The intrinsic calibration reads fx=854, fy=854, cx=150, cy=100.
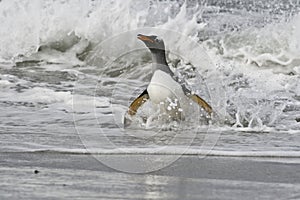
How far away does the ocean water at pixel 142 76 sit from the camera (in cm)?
583

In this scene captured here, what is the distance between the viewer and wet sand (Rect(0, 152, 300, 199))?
13.9ft

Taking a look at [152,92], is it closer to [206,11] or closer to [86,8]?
[86,8]

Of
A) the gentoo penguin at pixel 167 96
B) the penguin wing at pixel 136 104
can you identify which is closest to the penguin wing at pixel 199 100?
the gentoo penguin at pixel 167 96

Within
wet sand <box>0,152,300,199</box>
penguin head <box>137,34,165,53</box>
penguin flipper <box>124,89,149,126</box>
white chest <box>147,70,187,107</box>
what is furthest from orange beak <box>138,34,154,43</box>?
wet sand <box>0,152,300,199</box>

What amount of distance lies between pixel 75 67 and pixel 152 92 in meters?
3.38

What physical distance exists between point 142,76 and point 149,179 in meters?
4.79

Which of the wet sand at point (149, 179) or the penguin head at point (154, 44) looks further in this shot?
the penguin head at point (154, 44)

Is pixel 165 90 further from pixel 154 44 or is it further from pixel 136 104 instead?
pixel 154 44

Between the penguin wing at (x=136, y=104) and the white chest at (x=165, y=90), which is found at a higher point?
the white chest at (x=165, y=90)

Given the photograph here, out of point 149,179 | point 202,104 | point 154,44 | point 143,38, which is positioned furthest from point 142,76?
point 149,179

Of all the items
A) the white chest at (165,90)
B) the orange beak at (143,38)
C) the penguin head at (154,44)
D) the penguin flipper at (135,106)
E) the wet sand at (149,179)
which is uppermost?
the orange beak at (143,38)

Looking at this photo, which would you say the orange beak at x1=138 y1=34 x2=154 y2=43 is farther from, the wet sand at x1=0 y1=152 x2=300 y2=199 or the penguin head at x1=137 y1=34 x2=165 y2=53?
the wet sand at x1=0 y1=152 x2=300 y2=199

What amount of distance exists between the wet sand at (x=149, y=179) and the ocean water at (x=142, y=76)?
153mm

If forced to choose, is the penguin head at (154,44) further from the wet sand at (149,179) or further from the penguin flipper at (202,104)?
the wet sand at (149,179)
